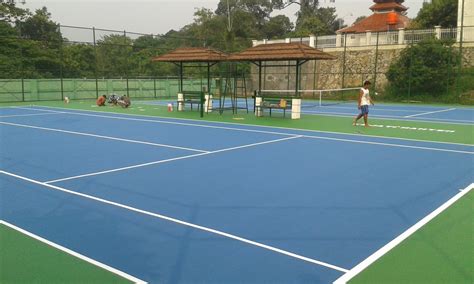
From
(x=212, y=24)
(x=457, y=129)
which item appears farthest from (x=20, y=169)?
(x=212, y=24)

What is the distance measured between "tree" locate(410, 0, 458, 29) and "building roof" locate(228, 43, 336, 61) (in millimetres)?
29433

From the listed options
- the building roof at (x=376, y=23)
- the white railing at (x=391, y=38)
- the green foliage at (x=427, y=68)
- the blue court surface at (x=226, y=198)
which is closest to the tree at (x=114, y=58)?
the white railing at (x=391, y=38)

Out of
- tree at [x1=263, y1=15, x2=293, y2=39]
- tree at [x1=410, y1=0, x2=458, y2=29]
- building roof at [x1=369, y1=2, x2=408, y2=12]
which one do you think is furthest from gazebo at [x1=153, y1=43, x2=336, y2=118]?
tree at [x1=263, y1=15, x2=293, y2=39]

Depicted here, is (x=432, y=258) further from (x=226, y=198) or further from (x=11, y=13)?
(x=11, y=13)

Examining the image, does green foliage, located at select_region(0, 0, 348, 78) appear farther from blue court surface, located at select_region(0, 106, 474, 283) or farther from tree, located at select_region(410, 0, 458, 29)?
blue court surface, located at select_region(0, 106, 474, 283)

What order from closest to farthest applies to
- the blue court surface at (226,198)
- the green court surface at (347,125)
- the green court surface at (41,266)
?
1. the green court surface at (41,266)
2. the blue court surface at (226,198)
3. the green court surface at (347,125)

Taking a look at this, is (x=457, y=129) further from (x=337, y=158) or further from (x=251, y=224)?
(x=251, y=224)

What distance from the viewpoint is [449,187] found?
7414mm

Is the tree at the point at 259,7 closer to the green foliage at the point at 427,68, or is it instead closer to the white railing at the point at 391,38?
the white railing at the point at 391,38

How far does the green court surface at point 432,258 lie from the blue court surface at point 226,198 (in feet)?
0.82

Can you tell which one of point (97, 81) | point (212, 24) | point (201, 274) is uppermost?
point (212, 24)

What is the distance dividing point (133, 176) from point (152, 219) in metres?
2.55

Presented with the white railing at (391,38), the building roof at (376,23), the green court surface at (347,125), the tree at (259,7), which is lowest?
the green court surface at (347,125)

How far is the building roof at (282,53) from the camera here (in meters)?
19.1
